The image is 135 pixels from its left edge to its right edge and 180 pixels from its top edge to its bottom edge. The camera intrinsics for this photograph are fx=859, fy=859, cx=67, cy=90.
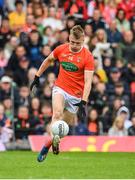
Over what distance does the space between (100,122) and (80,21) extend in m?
4.75

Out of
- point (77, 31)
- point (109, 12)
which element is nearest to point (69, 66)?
point (77, 31)

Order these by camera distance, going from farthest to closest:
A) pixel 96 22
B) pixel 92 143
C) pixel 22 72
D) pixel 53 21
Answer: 1. pixel 53 21
2. pixel 96 22
3. pixel 22 72
4. pixel 92 143

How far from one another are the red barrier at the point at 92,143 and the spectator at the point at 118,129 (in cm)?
82

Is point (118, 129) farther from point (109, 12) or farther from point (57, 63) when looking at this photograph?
point (109, 12)

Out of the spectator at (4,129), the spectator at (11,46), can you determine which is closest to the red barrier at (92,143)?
the spectator at (4,129)

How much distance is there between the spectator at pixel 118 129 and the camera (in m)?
21.6

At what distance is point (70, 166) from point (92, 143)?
5.81 metres

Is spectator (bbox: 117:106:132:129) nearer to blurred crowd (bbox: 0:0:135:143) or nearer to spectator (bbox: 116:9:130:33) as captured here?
blurred crowd (bbox: 0:0:135:143)

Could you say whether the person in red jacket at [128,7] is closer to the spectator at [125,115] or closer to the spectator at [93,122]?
the spectator at [125,115]

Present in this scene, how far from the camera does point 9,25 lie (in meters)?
24.9

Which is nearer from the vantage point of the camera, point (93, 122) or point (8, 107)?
point (8, 107)

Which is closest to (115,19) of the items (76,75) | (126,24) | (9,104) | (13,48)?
(126,24)

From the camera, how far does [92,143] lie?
20.8 metres

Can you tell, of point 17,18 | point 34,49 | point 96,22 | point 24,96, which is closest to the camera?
point 24,96
